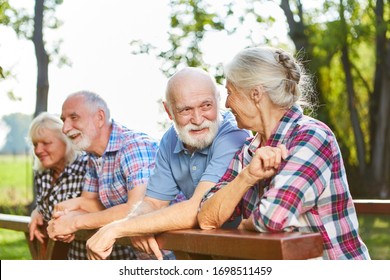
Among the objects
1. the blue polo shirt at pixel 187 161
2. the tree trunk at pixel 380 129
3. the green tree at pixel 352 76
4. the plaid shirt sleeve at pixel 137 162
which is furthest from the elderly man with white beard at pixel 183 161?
the tree trunk at pixel 380 129

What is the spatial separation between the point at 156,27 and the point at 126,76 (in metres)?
0.78

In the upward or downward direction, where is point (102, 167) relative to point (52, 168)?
upward

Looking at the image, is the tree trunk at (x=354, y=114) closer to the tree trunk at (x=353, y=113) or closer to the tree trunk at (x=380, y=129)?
the tree trunk at (x=353, y=113)

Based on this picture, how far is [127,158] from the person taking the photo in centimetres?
317

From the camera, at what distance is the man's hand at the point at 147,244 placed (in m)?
2.38

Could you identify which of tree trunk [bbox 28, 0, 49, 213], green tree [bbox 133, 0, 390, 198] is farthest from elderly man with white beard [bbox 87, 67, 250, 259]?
A: green tree [bbox 133, 0, 390, 198]

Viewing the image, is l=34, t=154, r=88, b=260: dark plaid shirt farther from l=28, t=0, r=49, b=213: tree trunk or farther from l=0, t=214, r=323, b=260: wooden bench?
l=28, t=0, r=49, b=213: tree trunk

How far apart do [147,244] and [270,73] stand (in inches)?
27.5

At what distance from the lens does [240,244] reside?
1.87 meters

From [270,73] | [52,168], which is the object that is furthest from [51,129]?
[270,73]

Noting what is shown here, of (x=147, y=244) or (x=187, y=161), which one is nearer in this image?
(x=147, y=244)

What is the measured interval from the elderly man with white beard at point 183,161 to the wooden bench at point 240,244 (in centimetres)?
9

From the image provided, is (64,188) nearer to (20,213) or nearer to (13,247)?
(13,247)
